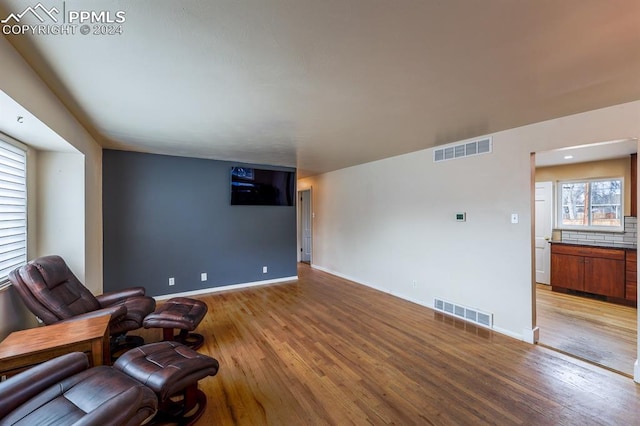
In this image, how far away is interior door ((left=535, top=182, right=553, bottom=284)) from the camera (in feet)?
16.8

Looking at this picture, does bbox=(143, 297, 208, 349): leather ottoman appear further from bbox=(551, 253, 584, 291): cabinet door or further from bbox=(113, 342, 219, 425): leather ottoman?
bbox=(551, 253, 584, 291): cabinet door

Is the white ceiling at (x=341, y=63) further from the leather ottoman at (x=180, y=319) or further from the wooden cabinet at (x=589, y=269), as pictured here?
the wooden cabinet at (x=589, y=269)

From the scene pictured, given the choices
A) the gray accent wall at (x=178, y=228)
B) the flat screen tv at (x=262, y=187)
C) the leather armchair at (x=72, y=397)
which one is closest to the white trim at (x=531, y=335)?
the leather armchair at (x=72, y=397)

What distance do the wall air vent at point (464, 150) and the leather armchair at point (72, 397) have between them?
4012mm

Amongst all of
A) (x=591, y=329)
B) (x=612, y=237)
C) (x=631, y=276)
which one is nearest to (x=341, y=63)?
(x=591, y=329)

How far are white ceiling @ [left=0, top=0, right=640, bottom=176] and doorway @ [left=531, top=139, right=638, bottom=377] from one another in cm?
123

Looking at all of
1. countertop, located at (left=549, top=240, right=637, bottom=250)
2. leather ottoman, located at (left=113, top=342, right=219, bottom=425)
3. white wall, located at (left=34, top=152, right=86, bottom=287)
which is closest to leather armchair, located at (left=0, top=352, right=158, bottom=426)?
leather ottoman, located at (left=113, top=342, right=219, bottom=425)

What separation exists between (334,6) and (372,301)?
3.99 m

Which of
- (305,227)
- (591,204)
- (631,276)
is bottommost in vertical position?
(631,276)

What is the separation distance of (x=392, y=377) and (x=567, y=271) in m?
4.42

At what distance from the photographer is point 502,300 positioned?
3197mm

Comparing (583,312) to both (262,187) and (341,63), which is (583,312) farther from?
(262,187)

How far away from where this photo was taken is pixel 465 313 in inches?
141

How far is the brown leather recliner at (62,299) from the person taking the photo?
2.09m
